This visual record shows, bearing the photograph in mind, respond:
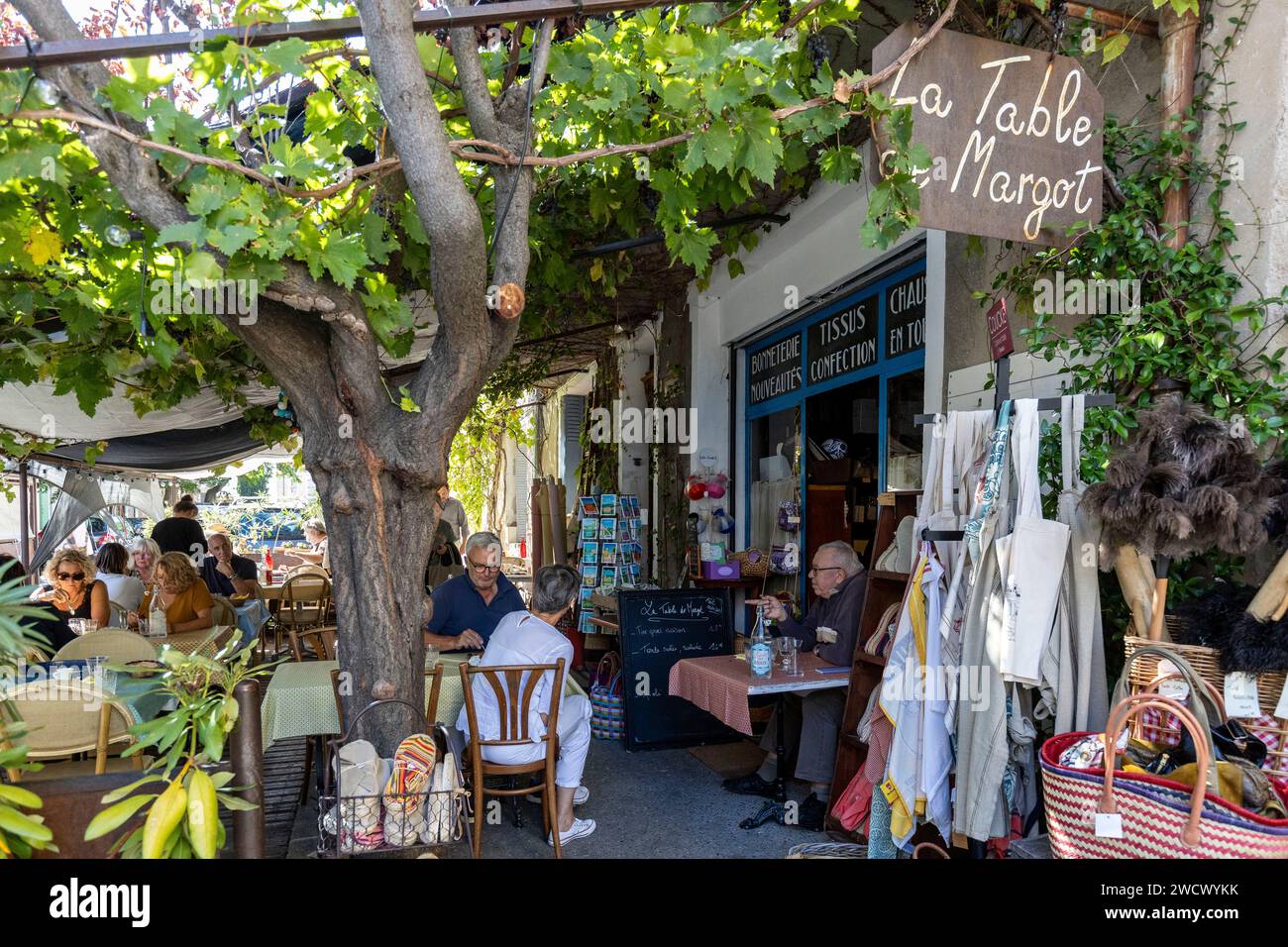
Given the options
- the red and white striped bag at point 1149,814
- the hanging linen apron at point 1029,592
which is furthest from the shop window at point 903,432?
the red and white striped bag at point 1149,814

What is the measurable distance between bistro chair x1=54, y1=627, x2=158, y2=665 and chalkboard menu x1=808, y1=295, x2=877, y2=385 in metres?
4.52

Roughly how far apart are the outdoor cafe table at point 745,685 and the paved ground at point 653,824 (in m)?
0.17

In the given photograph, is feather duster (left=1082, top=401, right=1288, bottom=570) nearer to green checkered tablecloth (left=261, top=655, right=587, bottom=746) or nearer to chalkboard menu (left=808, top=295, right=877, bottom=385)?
green checkered tablecloth (left=261, top=655, right=587, bottom=746)

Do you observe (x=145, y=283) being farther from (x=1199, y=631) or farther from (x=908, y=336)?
(x=908, y=336)

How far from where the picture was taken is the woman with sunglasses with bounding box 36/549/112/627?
18.8 feet

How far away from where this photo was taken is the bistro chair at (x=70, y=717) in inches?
138

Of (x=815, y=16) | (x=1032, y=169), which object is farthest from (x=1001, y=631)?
(x=815, y=16)

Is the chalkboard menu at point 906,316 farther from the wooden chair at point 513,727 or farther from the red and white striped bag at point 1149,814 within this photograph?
the red and white striped bag at point 1149,814

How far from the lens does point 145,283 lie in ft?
10.1

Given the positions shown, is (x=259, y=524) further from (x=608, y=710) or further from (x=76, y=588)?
(x=608, y=710)

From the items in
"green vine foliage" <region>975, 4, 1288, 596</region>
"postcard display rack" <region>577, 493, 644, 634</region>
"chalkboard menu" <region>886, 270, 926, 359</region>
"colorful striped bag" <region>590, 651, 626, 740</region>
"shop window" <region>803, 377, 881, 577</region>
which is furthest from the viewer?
"postcard display rack" <region>577, 493, 644, 634</region>

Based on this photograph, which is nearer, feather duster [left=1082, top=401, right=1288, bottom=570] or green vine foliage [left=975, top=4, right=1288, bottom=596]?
feather duster [left=1082, top=401, right=1288, bottom=570]

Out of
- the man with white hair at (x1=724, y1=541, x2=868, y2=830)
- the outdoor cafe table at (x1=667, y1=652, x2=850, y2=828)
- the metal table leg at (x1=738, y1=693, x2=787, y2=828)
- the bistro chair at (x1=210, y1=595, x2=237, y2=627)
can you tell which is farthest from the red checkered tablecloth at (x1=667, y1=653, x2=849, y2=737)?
the bistro chair at (x1=210, y1=595, x2=237, y2=627)
